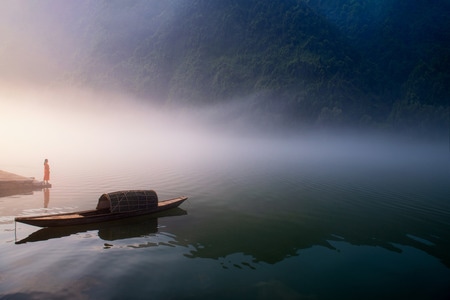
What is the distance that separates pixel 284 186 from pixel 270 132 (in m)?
128

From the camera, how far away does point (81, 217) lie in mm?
19078

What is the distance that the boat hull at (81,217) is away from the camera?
1784cm

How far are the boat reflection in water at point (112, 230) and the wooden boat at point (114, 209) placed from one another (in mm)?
423

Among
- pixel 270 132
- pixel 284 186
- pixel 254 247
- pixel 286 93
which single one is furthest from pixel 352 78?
pixel 254 247

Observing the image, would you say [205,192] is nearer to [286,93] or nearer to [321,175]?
[321,175]

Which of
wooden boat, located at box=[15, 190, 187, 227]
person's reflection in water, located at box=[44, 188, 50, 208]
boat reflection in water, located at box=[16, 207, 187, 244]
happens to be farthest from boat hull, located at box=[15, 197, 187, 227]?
person's reflection in water, located at box=[44, 188, 50, 208]

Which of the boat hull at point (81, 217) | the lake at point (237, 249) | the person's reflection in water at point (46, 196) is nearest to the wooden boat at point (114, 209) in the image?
the boat hull at point (81, 217)

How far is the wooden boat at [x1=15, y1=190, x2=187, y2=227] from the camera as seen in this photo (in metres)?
18.7

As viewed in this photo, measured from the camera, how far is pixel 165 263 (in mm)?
15430

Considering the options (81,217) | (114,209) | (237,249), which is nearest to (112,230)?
(114,209)

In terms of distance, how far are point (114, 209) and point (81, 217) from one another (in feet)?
7.55

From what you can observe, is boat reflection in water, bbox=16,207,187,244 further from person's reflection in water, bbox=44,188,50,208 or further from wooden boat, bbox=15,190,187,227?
person's reflection in water, bbox=44,188,50,208

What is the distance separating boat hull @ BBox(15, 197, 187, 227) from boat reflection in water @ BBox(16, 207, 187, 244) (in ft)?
1.34

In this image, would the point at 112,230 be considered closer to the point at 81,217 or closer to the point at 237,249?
the point at 81,217
